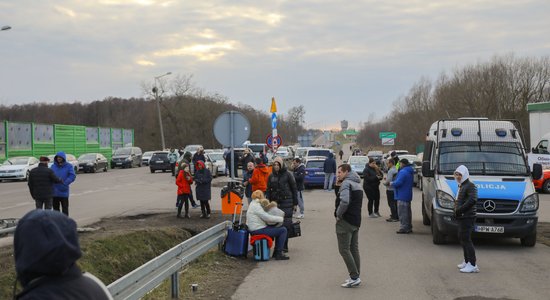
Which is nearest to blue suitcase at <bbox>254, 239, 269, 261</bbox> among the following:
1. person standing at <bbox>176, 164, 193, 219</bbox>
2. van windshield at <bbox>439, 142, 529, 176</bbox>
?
van windshield at <bbox>439, 142, 529, 176</bbox>

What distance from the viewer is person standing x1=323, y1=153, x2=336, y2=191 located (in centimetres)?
2647

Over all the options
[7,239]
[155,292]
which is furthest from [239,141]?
[155,292]

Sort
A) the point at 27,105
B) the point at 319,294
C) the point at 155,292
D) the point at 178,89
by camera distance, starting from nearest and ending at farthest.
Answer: the point at 319,294, the point at 155,292, the point at 178,89, the point at 27,105

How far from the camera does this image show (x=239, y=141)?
14820 mm

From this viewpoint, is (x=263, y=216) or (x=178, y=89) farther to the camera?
(x=178, y=89)

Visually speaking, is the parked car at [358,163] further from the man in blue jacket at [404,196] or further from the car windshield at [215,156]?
the man in blue jacket at [404,196]

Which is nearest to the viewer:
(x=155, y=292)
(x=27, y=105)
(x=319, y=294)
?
(x=319, y=294)

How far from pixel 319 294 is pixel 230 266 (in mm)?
2638

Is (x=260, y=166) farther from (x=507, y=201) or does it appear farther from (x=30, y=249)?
(x=30, y=249)

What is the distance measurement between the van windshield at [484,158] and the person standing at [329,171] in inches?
521

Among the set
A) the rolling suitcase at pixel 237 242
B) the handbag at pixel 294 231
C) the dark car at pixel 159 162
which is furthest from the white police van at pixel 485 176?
the dark car at pixel 159 162

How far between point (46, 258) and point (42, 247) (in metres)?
0.05

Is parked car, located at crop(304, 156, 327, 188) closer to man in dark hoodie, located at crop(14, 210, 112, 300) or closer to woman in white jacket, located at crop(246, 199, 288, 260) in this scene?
woman in white jacket, located at crop(246, 199, 288, 260)

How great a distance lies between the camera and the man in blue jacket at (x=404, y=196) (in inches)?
549
